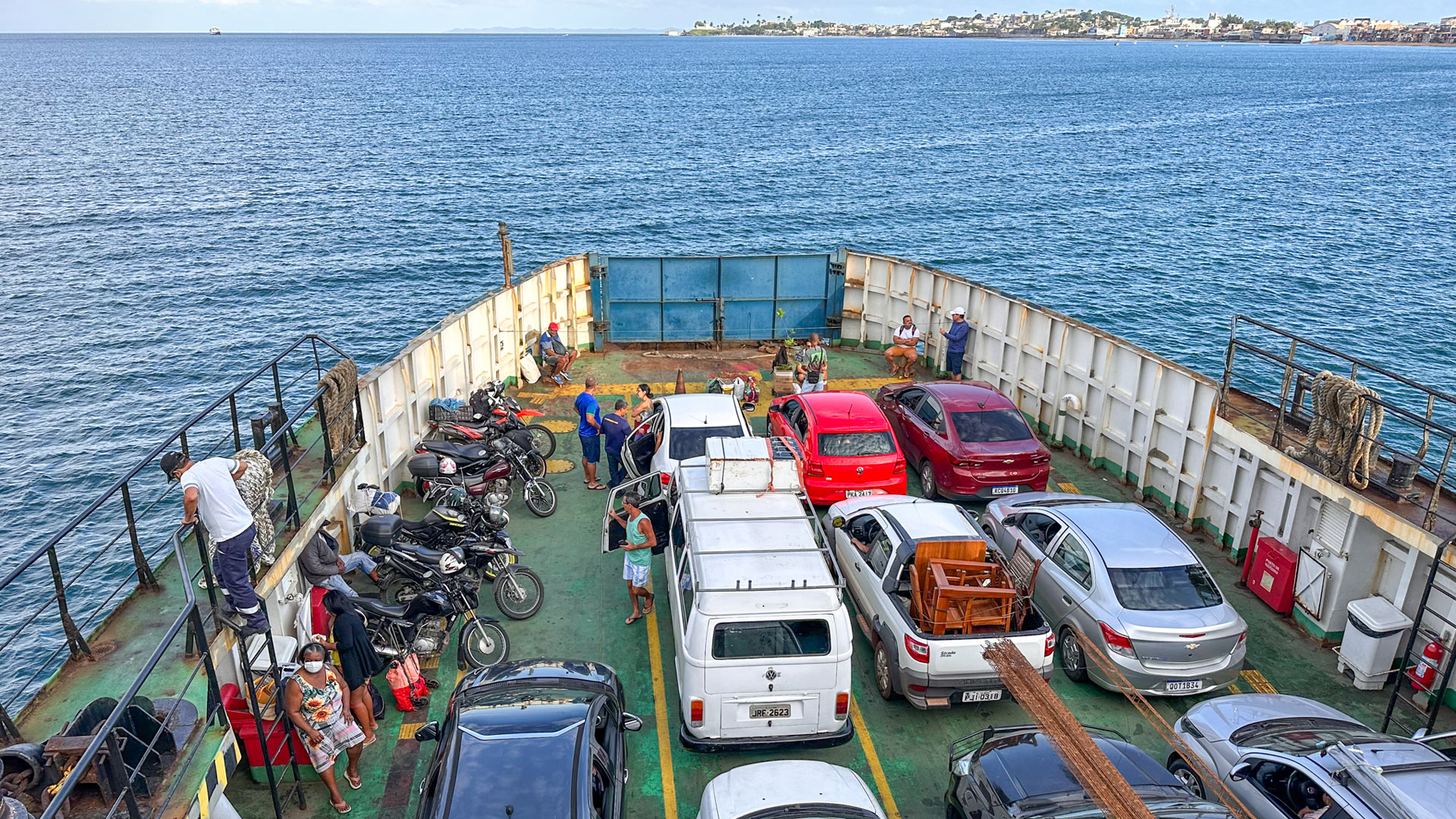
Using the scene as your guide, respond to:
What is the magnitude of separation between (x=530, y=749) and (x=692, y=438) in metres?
6.12

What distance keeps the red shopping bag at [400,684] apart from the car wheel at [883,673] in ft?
15.8

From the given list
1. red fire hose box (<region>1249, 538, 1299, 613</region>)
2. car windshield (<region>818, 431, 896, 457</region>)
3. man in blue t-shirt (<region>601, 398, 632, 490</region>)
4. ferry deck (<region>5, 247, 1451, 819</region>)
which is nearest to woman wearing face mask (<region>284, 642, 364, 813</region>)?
ferry deck (<region>5, 247, 1451, 819</region>)

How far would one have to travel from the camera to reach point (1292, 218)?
48125 mm

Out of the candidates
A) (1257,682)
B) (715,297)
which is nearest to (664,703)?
(1257,682)

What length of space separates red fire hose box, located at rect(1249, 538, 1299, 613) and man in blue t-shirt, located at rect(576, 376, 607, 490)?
8.83 meters

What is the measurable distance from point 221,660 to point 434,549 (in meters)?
3.17

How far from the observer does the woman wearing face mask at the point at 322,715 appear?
793 cm

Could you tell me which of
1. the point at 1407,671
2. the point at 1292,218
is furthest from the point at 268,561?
the point at 1292,218

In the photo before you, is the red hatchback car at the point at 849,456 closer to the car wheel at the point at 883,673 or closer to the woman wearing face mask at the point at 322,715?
the car wheel at the point at 883,673

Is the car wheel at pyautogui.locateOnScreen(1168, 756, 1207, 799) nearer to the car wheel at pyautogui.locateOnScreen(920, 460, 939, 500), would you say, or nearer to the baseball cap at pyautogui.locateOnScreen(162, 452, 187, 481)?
the car wheel at pyautogui.locateOnScreen(920, 460, 939, 500)

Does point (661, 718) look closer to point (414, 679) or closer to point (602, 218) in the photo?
point (414, 679)

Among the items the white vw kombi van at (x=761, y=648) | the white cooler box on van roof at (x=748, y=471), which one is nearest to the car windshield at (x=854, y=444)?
the white cooler box on van roof at (x=748, y=471)

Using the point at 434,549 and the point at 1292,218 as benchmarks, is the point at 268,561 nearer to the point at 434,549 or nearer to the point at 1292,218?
the point at 434,549

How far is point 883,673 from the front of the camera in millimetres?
9719
